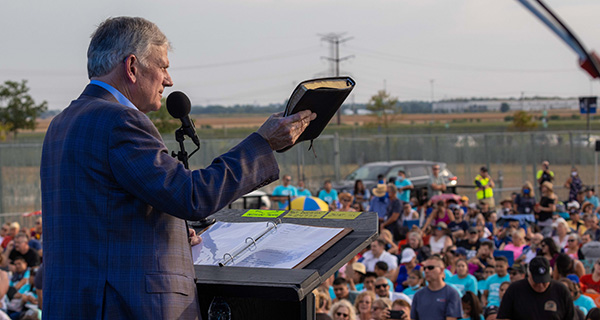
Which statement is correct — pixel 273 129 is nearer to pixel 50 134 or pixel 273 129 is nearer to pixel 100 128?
pixel 100 128

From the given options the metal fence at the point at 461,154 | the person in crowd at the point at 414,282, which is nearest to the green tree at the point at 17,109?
the metal fence at the point at 461,154

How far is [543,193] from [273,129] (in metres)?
15.2

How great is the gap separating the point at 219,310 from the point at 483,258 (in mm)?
8980

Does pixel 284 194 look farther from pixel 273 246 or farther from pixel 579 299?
pixel 273 246

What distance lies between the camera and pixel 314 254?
2.32 meters

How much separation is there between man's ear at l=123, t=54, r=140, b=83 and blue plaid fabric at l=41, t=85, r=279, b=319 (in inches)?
4.6

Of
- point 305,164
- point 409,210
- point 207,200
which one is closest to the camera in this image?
point 207,200

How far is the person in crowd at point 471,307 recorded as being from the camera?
8.30 metres

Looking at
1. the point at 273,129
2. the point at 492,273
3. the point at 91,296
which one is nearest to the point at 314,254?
the point at 273,129

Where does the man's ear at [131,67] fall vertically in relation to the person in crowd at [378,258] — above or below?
above

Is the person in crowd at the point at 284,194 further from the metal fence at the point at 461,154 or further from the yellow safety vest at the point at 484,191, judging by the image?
the metal fence at the point at 461,154

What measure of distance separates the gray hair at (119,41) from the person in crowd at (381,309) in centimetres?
532

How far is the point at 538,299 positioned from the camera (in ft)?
22.3

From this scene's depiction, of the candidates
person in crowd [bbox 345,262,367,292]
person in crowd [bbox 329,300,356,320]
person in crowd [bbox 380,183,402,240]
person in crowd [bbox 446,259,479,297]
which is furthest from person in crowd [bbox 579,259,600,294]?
person in crowd [bbox 380,183,402,240]
